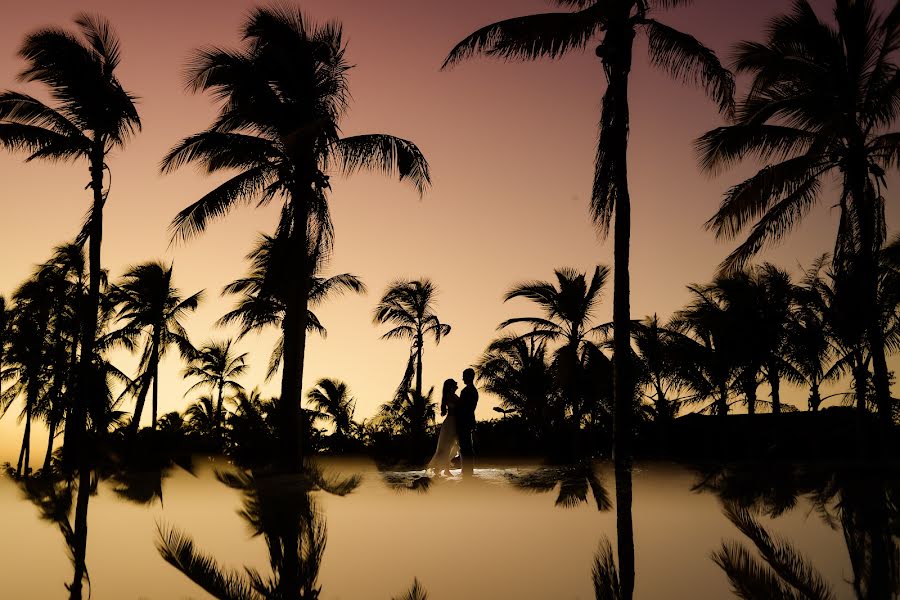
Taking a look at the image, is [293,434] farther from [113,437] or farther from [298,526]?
[113,437]

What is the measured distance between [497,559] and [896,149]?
13.6 m

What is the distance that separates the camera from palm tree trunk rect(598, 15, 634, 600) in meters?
14.3

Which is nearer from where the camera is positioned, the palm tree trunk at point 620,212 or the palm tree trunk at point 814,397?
the palm tree trunk at point 620,212

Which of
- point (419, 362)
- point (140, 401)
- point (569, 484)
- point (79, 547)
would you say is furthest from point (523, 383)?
point (79, 547)

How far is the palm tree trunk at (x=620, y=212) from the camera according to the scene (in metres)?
14.3

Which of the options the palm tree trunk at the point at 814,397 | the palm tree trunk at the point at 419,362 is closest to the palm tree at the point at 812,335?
the palm tree trunk at the point at 814,397

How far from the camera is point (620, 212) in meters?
14.9

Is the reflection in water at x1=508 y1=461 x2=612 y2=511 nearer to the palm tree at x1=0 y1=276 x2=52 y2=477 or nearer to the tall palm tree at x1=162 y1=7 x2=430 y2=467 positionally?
the tall palm tree at x1=162 y1=7 x2=430 y2=467

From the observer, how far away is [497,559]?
5488mm

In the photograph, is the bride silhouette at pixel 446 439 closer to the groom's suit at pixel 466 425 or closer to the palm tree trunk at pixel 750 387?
the groom's suit at pixel 466 425

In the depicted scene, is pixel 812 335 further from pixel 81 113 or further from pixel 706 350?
pixel 81 113

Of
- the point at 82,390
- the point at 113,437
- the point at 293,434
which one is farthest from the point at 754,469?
the point at 113,437

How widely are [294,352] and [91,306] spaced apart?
226 inches

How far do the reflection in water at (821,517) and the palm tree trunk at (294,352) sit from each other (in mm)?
8284
